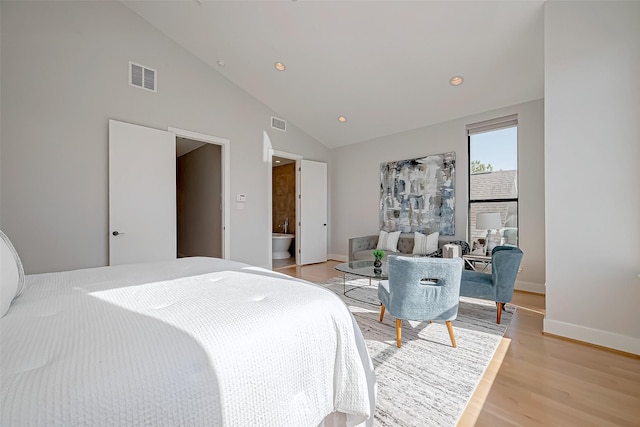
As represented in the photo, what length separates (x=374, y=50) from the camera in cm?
343

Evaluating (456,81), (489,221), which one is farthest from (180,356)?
(456,81)

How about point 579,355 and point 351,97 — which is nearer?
point 579,355

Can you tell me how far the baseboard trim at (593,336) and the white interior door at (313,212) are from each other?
400 cm

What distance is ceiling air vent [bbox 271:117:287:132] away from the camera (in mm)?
5152

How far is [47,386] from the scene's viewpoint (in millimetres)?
553

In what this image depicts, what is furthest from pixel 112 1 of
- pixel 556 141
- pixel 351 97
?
Answer: pixel 556 141

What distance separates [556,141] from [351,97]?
9.42ft

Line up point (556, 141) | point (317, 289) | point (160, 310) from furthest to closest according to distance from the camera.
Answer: point (556, 141), point (317, 289), point (160, 310)

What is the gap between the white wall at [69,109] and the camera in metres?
2.76

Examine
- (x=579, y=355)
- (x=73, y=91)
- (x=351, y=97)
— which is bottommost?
(x=579, y=355)

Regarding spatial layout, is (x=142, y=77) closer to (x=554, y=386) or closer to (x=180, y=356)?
(x=180, y=356)

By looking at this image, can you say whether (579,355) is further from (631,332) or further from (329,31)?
(329,31)

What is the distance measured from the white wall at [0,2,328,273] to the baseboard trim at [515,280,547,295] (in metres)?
5.35

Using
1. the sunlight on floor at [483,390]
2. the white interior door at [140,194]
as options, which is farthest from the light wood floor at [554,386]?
the white interior door at [140,194]
